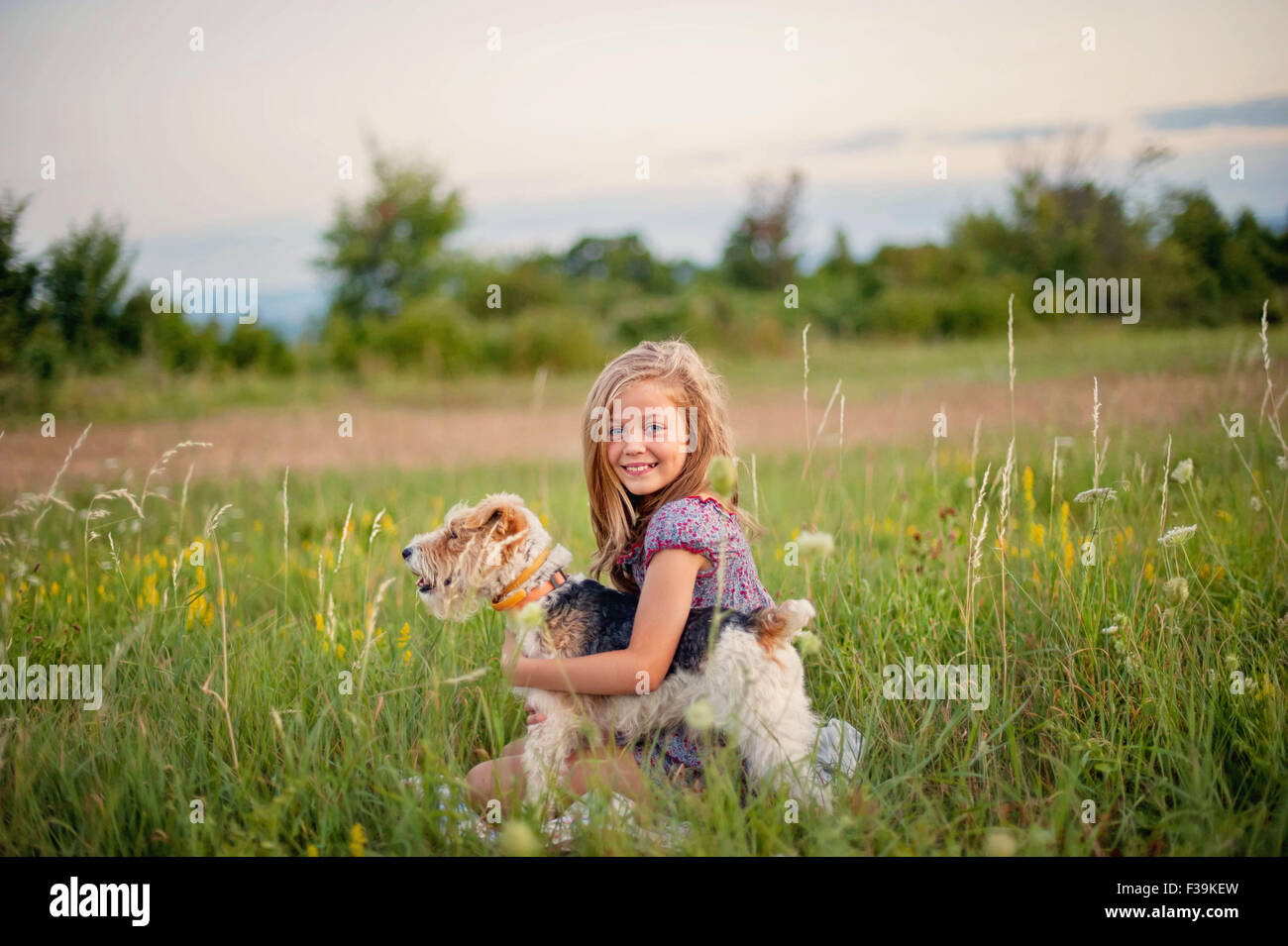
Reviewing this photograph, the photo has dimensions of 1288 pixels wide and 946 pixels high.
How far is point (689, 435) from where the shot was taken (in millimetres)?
3162

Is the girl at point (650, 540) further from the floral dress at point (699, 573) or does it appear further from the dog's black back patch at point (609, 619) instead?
the dog's black back patch at point (609, 619)

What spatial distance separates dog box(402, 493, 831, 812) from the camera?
2641 mm

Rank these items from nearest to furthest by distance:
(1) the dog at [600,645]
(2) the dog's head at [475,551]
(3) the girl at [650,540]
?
(1) the dog at [600,645]
(3) the girl at [650,540]
(2) the dog's head at [475,551]

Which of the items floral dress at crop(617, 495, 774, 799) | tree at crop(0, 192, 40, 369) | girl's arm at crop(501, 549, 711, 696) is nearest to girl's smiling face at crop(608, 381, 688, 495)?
floral dress at crop(617, 495, 774, 799)

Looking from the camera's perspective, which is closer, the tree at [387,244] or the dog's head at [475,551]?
the dog's head at [475,551]

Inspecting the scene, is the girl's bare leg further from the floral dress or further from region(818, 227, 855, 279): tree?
region(818, 227, 855, 279): tree

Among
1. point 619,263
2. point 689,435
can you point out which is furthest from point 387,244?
point 689,435

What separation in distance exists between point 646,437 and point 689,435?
21 centimetres

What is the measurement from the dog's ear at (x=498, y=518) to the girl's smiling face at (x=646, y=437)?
446mm

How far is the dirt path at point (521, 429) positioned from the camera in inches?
314

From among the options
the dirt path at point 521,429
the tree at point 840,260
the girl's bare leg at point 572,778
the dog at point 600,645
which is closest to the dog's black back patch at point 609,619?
the dog at point 600,645

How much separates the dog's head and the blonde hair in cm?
37
